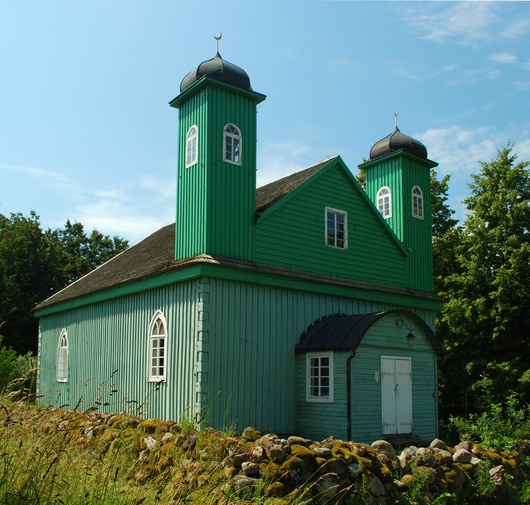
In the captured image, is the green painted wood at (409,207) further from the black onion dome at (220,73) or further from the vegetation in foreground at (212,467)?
the vegetation in foreground at (212,467)

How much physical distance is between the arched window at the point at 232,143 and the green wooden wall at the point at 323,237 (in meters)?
1.71

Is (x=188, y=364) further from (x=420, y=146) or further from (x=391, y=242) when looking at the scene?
(x=420, y=146)

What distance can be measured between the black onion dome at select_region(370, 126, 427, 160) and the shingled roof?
3.62 meters

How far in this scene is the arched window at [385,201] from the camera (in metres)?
21.4

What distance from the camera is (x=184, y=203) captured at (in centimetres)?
1616

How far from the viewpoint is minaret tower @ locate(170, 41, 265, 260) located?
50.4 ft

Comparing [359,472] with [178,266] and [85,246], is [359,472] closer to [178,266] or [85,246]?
[178,266]

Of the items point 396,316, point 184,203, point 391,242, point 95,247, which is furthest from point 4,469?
point 95,247

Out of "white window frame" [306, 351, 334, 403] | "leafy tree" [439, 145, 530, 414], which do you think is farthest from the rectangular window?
"leafy tree" [439, 145, 530, 414]

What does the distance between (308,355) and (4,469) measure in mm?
10743

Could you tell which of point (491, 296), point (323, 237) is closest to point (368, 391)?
point (323, 237)

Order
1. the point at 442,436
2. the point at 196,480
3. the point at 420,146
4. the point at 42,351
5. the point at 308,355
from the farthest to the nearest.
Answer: the point at 42,351 → the point at 420,146 → the point at 442,436 → the point at 308,355 → the point at 196,480

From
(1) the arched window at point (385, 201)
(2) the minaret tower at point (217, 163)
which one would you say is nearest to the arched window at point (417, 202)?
(1) the arched window at point (385, 201)

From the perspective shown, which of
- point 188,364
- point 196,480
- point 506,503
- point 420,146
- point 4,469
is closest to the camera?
point 4,469
